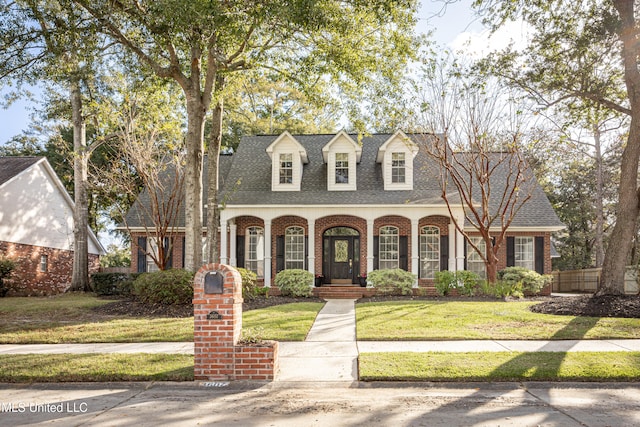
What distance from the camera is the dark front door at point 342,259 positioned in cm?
2170

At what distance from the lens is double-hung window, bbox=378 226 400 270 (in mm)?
21484

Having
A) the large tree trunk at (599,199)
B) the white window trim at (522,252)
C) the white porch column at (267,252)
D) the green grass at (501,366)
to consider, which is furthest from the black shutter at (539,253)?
the green grass at (501,366)

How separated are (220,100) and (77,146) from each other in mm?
8135

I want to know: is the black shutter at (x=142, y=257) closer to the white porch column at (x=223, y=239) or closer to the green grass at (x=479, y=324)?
the white porch column at (x=223, y=239)

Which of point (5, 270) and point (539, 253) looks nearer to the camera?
point (5, 270)

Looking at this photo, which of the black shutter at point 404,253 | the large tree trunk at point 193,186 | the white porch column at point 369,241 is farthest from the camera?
the black shutter at point 404,253

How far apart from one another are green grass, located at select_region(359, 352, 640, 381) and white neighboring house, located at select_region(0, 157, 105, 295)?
64.6 ft

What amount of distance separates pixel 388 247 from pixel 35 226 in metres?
17.2

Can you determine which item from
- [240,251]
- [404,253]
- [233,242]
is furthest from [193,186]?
[404,253]

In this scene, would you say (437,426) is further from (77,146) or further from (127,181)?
(77,146)

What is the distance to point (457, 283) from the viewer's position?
1781 centimetres

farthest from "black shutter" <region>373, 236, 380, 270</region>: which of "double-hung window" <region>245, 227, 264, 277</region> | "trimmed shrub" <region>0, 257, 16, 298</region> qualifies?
"trimmed shrub" <region>0, 257, 16, 298</region>

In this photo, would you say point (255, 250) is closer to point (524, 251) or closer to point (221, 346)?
point (524, 251)

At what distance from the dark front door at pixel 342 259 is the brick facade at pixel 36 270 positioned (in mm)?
13567
